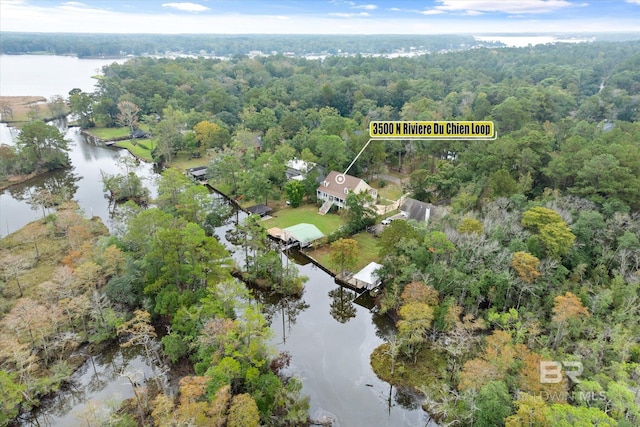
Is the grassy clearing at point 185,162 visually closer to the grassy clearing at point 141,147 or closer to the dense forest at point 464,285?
the grassy clearing at point 141,147

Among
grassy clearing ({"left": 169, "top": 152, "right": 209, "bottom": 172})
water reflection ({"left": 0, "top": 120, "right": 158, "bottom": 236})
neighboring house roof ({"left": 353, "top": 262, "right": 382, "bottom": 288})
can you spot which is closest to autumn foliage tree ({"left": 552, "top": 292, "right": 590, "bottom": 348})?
neighboring house roof ({"left": 353, "top": 262, "right": 382, "bottom": 288})

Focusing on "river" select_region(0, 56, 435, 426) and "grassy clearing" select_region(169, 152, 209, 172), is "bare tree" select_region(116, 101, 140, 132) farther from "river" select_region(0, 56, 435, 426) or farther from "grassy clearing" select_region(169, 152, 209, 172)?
"river" select_region(0, 56, 435, 426)

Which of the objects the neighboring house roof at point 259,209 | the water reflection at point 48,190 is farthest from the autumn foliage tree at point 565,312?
the water reflection at point 48,190

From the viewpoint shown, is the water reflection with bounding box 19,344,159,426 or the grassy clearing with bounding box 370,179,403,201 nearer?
the water reflection with bounding box 19,344,159,426

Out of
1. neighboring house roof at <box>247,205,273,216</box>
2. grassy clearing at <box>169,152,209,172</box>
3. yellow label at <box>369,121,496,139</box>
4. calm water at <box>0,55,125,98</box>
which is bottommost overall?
neighboring house roof at <box>247,205,273,216</box>

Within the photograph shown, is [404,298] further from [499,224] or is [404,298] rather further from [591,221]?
[591,221]

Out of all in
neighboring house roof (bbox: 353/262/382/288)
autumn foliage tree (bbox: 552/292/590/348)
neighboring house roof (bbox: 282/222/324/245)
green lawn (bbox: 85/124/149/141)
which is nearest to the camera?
autumn foliage tree (bbox: 552/292/590/348)
